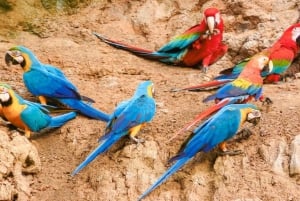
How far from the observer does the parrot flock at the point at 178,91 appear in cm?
404

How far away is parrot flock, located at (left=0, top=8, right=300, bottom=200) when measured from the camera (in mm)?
4043

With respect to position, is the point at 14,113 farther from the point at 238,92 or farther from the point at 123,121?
the point at 238,92

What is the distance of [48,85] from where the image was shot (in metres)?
4.67

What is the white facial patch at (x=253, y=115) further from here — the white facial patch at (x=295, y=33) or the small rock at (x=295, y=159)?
the white facial patch at (x=295, y=33)

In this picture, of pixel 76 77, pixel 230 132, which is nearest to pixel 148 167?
pixel 230 132

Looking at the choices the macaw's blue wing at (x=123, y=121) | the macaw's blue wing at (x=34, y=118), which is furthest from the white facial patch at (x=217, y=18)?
the macaw's blue wing at (x=34, y=118)

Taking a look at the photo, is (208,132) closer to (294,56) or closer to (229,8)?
(294,56)

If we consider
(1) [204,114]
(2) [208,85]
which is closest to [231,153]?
(1) [204,114]

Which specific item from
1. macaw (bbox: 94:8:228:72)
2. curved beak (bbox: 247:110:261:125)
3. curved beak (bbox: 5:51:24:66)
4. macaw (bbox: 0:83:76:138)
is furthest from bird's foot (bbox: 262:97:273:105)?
curved beak (bbox: 5:51:24:66)

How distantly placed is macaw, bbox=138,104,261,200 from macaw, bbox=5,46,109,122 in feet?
2.37

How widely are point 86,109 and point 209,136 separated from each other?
3.15 feet

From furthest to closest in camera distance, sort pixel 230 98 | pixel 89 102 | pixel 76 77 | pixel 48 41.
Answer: pixel 48 41
pixel 76 77
pixel 89 102
pixel 230 98

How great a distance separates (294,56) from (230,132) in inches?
57.6

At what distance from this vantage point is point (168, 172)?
3.98 m
